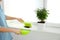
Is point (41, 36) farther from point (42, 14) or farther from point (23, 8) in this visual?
point (23, 8)

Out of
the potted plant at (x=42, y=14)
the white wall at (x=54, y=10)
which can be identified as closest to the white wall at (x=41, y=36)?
the potted plant at (x=42, y=14)

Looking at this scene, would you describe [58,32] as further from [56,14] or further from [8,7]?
[8,7]

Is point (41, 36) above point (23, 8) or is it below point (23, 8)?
below

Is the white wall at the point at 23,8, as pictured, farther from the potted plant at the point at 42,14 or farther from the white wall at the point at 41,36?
the white wall at the point at 41,36

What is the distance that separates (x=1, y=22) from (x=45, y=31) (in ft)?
1.81

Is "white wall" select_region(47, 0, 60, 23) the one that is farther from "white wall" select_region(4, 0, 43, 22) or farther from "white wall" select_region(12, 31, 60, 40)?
"white wall" select_region(12, 31, 60, 40)

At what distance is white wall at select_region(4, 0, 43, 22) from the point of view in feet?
6.64

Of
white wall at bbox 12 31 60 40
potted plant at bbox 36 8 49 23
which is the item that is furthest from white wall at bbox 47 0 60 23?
white wall at bbox 12 31 60 40

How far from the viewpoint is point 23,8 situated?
2.08 metres

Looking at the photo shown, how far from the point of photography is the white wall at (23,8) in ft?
6.64

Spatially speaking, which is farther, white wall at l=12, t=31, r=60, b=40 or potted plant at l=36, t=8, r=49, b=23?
potted plant at l=36, t=8, r=49, b=23

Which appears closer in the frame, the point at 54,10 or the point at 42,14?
the point at 42,14

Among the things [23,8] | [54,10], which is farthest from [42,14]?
[23,8]

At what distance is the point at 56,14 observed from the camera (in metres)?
1.89
